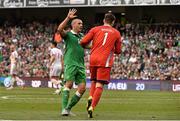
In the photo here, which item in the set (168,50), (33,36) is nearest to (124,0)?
(168,50)

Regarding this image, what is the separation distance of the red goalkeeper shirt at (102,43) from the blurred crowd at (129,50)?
76.7 feet

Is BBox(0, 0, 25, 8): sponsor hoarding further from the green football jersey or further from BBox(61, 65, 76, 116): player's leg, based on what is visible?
BBox(61, 65, 76, 116): player's leg

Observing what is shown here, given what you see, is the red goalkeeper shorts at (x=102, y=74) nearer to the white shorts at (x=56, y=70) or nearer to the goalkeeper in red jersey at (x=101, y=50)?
the goalkeeper in red jersey at (x=101, y=50)

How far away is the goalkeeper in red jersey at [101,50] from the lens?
44.5ft

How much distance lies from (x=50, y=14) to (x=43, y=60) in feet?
27.4

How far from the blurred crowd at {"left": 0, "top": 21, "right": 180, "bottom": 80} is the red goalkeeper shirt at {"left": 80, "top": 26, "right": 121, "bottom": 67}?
23365mm

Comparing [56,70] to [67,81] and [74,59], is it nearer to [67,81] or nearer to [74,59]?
[74,59]

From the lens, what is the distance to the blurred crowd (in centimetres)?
3831

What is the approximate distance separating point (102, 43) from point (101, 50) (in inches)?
6.1

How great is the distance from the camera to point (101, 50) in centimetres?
1367

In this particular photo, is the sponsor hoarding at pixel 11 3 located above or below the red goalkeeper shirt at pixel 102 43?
above

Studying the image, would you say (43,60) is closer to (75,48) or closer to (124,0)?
(124,0)

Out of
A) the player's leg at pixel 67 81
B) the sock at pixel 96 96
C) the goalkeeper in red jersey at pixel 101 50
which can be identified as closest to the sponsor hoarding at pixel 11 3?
the player's leg at pixel 67 81

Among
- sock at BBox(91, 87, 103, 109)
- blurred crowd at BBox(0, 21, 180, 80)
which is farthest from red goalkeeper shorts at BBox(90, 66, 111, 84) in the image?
blurred crowd at BBox(0, 21, 180, 80)
